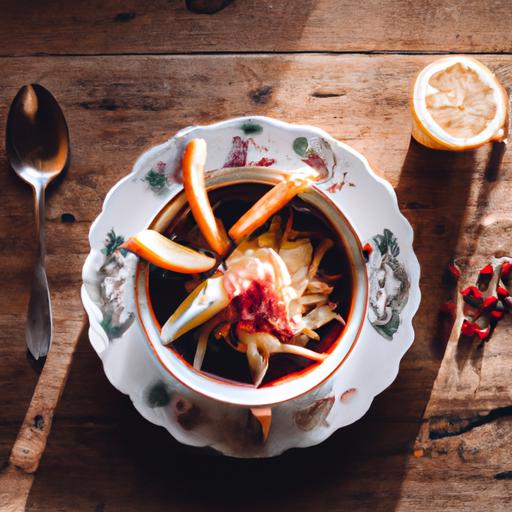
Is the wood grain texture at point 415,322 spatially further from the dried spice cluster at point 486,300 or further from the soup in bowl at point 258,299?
the soup in bowl at point 258,299

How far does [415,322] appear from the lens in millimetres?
1079

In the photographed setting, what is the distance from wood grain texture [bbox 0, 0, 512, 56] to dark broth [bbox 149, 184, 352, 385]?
0.33 meters

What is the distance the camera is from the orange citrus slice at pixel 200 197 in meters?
0.85

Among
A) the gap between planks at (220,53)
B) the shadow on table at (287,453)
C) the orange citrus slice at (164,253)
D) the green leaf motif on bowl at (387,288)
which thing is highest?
the gap between planks at (220,53)

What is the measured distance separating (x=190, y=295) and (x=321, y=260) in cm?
21

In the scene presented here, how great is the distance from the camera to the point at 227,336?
0.91m

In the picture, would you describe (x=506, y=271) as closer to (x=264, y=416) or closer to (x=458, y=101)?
(x=458, y=101)

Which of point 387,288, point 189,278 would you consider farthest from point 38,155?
point 387,288

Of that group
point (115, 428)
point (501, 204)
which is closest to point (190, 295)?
point (115, 428)

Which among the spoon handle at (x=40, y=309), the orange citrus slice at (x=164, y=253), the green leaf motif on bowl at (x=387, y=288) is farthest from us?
the spoon handle at (x=40, y=309)

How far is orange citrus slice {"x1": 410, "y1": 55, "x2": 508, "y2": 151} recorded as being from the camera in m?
0.99

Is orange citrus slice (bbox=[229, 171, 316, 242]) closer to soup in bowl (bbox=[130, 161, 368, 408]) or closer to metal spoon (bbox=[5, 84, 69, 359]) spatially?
soup in bowl (bbox=[130, 161, 368, 408])

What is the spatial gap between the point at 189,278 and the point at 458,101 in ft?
1.71

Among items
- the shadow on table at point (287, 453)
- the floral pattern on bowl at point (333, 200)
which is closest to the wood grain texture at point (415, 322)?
the shadow on table at point (287, 453)
